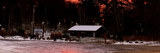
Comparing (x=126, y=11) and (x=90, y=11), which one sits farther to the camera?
(x=90, y=11)

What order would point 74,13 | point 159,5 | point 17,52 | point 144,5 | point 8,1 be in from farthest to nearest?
point 74,13, point 8,1, point 144,5, point 159,5, point 17,52

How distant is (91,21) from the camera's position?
79250 millimetres

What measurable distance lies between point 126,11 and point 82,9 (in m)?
18.5

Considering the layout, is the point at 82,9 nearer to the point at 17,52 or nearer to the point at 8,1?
the point at 8,1

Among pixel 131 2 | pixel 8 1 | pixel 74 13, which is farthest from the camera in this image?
pixel 74 13

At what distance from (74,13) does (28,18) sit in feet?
50.1

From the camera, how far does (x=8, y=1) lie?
248 feet

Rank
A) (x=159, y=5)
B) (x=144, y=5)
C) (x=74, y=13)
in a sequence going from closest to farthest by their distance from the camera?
(x=159, y=5)
(x=144, y=5)
(x=74, y=13)

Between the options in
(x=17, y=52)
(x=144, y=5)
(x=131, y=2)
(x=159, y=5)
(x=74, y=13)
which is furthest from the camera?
(x=74, y=13)

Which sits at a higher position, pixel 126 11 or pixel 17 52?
pixel 126 11

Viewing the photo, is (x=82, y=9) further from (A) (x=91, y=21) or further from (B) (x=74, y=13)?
(B) (x=74, y=13)

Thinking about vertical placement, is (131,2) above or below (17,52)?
above

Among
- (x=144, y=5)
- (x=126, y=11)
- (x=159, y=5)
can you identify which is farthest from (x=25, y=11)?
(x=159, y=5)

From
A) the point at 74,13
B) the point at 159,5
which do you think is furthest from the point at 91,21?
the point at 159,5
